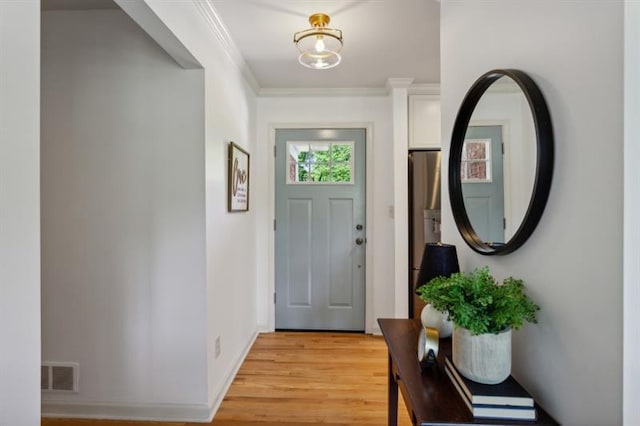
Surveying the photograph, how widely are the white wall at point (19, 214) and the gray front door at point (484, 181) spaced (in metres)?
1.34

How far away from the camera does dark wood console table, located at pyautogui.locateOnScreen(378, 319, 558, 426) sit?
0.80m

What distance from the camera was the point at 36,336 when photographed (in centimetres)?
83

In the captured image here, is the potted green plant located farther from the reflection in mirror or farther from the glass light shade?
the glass light shade

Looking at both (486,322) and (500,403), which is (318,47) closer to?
(486,322)

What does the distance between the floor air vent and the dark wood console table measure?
1859mm

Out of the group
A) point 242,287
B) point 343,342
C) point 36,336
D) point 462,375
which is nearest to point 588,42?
point 462,375

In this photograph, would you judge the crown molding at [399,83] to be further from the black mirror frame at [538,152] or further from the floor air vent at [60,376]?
the floor air vent at [60,376]

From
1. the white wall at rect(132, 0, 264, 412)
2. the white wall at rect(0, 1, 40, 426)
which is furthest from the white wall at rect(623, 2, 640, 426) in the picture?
the white wall at rect(132, 0, 264, 412)

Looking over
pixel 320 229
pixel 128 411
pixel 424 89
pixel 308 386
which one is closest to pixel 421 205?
pixel 320 229

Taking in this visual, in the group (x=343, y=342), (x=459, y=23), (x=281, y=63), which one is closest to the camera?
(x=459, y=23)

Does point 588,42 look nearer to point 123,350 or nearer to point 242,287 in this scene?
point 123,350

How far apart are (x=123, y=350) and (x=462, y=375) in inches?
74.0

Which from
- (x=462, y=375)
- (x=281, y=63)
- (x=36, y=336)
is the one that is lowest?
(x=462, y=375)

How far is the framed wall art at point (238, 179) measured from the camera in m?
2.37
